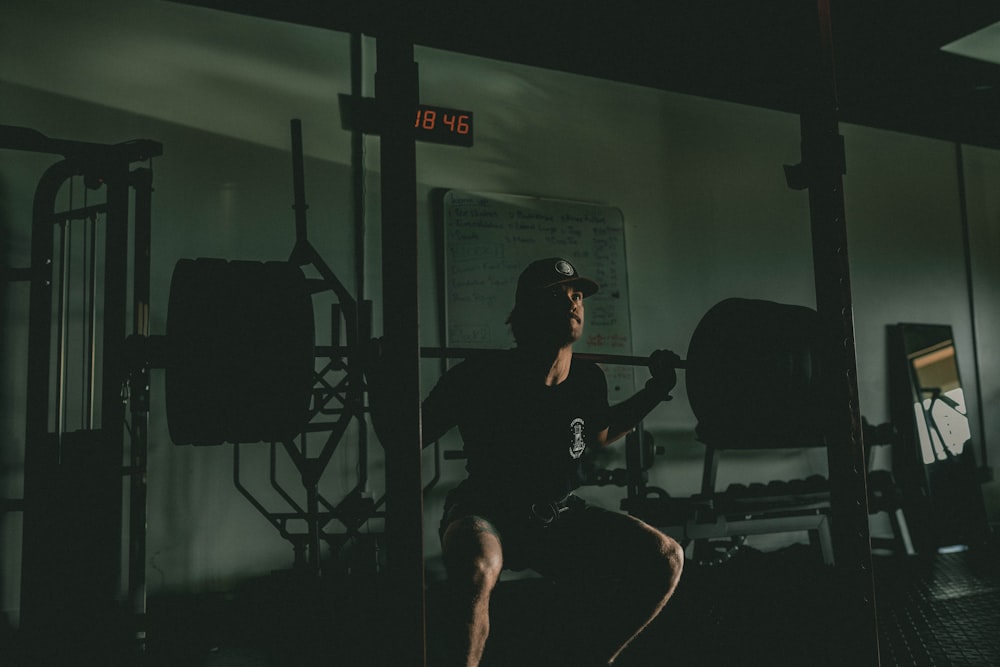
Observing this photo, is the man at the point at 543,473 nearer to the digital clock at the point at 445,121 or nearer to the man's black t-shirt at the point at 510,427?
the man's black t-shirt at the point at 510,427

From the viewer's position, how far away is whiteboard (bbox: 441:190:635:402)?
3.60m

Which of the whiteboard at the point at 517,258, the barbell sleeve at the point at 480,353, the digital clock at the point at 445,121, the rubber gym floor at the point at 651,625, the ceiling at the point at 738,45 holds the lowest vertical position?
the rubber gym floor at the point at 651,625

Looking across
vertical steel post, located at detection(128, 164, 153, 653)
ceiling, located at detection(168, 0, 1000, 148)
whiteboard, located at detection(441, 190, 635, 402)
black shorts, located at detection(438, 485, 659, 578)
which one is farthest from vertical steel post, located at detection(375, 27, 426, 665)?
whiteboard, located at detection(441, 190, 635, 402)

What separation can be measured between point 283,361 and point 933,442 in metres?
3.90

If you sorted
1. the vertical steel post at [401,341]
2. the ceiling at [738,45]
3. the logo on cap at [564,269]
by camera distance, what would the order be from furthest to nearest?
the ceiling at [738,45]
the logo on cap at [564,269]
the vertical steel post at [401,341]

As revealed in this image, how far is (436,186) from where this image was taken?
3627 mm

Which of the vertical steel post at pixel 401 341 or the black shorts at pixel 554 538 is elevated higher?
the vertical steel post at pixel 401 341

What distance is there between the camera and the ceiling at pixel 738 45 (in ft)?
11.7

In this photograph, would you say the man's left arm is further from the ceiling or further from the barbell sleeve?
the ceiling

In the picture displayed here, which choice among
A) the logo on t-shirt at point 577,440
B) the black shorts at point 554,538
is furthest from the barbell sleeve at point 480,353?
the black shorts at point 554,538

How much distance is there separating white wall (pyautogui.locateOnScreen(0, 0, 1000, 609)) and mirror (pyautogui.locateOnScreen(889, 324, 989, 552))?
0.14 meters

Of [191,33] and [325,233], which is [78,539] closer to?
[325,233]

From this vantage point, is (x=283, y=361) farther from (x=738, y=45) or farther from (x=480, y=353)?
(x=738, y=45)

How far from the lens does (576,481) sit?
1.97 meters
